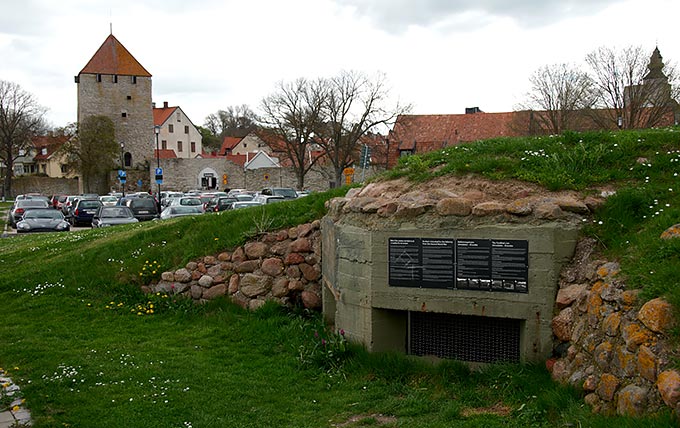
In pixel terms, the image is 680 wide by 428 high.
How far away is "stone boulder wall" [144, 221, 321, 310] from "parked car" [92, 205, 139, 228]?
15932 mm

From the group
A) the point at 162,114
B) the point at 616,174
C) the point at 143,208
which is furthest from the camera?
the point at 162,114

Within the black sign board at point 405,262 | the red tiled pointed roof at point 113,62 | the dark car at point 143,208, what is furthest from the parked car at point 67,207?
the black sign board at point 405,262

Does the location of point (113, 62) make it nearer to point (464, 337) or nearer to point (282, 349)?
point (282, 349)

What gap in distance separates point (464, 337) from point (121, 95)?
2941 inches

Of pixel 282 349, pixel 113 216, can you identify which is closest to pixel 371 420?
pixel 282 349

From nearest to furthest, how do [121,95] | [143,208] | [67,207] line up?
[143,208] → [67,207] → [121,95]

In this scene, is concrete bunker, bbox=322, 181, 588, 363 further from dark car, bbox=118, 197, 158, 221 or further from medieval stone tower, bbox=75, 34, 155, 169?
medieval stone tower, bbox=75, 34, 155, 169

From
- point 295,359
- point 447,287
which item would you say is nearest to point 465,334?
point 447,287

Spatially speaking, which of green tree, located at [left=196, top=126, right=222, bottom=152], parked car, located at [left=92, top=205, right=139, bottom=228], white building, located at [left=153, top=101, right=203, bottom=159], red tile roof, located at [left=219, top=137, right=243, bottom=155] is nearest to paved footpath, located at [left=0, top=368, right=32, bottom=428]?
parked car, located at [left=92, top=205, right=139, bottom=228]

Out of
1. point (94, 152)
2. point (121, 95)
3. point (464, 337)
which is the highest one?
point (121, 95)

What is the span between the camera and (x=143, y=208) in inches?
1368

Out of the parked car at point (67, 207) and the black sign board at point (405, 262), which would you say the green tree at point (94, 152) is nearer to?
the parked car at point (67, 207)

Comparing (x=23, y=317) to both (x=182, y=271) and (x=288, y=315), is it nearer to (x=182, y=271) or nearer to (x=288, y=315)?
(x=182, y=271)

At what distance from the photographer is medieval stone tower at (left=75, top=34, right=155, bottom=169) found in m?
74.8
